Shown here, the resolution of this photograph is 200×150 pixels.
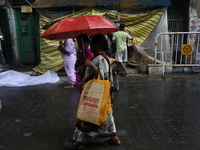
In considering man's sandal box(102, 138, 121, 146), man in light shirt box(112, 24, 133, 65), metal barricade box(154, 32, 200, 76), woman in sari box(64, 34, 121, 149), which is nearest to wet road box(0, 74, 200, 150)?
man's sandal box(102, 138, 121, 146)

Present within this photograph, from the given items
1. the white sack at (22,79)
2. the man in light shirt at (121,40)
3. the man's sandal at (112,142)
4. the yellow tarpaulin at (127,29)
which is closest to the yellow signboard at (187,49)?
the yellow tarpaulin at (127,29)

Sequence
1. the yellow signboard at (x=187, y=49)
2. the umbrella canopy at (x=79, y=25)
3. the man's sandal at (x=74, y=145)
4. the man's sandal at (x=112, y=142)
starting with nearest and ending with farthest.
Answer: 1. the umbrella canopy at (x=79, y=25)
2. the man's sandal at (x=74, y=145)
3. the man's sandal at (x=112, y=142)
4. the yellow signboard at (x=187, y=49)

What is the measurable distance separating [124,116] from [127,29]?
478cm

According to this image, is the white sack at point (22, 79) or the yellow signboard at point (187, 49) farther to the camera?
the yellow signboard at point (187, 49)

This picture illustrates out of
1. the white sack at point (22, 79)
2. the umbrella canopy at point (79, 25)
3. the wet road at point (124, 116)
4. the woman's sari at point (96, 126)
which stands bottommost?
the wet road at point (124, 116)

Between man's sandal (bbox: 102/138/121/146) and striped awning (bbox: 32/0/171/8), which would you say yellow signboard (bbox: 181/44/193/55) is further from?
man's sandal (bbox: 102/138/121/146)

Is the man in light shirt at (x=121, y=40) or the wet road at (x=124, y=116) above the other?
the man in light shirt at (x=121, y=40)

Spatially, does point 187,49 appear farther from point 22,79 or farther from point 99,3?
point 22,79

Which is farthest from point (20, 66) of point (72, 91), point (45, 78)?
point (72, 91)

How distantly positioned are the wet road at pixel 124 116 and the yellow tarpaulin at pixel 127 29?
1729mm

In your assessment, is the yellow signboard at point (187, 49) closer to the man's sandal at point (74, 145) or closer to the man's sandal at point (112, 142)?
the man's sandal at point (112, 142)

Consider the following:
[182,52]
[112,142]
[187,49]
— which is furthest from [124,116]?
[187,49]

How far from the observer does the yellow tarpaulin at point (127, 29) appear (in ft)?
25.5

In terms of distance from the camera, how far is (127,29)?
796cm
